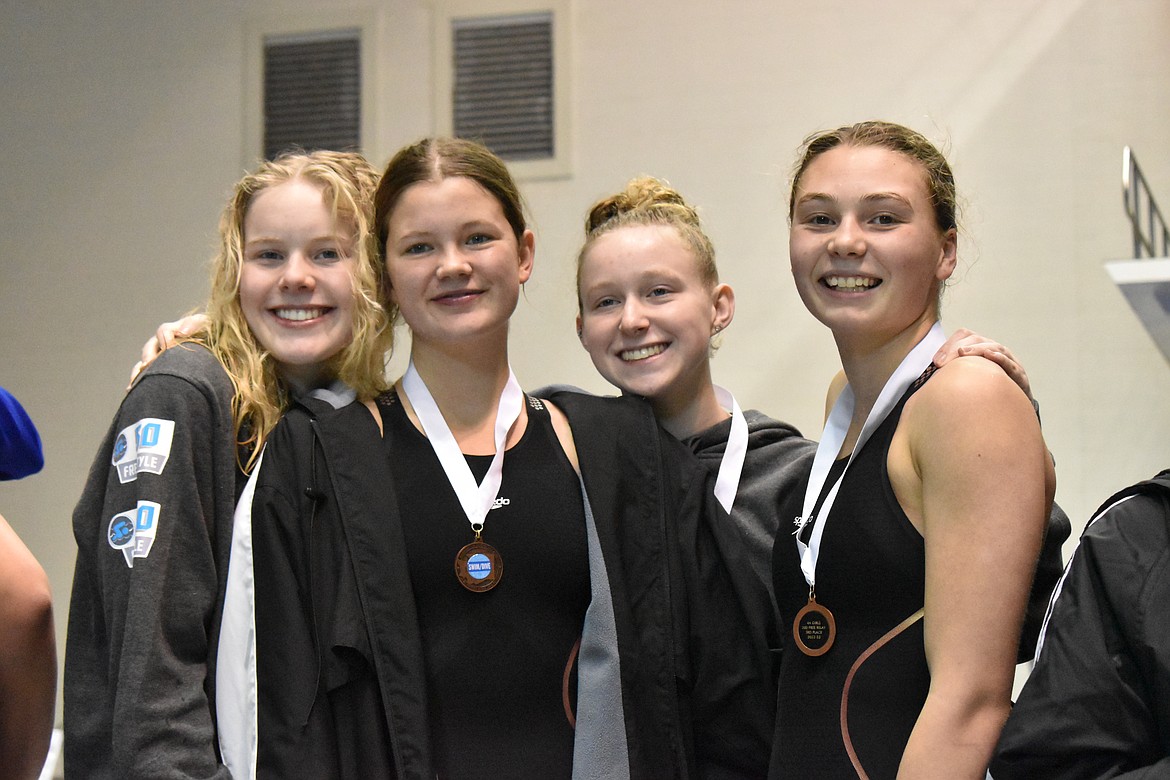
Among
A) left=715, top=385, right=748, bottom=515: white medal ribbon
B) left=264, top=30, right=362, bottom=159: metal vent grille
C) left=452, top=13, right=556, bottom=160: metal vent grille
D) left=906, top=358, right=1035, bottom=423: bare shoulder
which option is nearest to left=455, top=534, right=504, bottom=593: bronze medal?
left=715, top=385, right=748, bottom=515: white medal ribbon

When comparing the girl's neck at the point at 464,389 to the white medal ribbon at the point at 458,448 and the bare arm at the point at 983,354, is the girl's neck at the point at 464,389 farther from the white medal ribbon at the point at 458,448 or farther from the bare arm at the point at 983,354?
the bare arm at the point at 983,354

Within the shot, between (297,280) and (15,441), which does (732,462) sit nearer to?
(297,280)

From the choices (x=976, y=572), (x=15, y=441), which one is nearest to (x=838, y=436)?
(x=976, y=572)

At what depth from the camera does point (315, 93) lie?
20.4 feet

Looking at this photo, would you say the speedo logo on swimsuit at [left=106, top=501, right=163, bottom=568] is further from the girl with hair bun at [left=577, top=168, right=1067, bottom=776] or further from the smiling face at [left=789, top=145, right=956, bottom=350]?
the smiling face at [left=789, top=145, right=956, bottom=350]

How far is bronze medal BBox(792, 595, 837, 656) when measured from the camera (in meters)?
1.96

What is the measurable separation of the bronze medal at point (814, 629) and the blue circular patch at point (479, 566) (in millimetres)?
551

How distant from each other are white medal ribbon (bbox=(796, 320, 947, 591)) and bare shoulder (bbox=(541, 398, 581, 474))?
1.48ft

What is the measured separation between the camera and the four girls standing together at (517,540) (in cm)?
187

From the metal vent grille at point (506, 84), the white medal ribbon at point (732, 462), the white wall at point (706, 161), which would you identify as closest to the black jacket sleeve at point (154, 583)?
the white medal ribbon at point (732, 462)

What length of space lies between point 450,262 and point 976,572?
1102mm

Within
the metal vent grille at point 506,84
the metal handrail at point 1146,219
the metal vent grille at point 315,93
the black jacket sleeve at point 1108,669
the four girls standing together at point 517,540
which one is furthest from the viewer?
the metal vent grille at point 315,93

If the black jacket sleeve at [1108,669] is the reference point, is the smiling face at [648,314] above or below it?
above

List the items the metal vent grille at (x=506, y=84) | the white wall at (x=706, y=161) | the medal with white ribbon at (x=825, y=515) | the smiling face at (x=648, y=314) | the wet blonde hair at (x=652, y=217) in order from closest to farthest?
1. the medal with white ribbon at (x=825, y=515)
2. the smiling face at (x=648, y=314)
3. the wet blonde hair at (x=652, y=217)
4. the white wall at (x=706, y=161)
5. the metal vent grille at (x=506, y=84)
